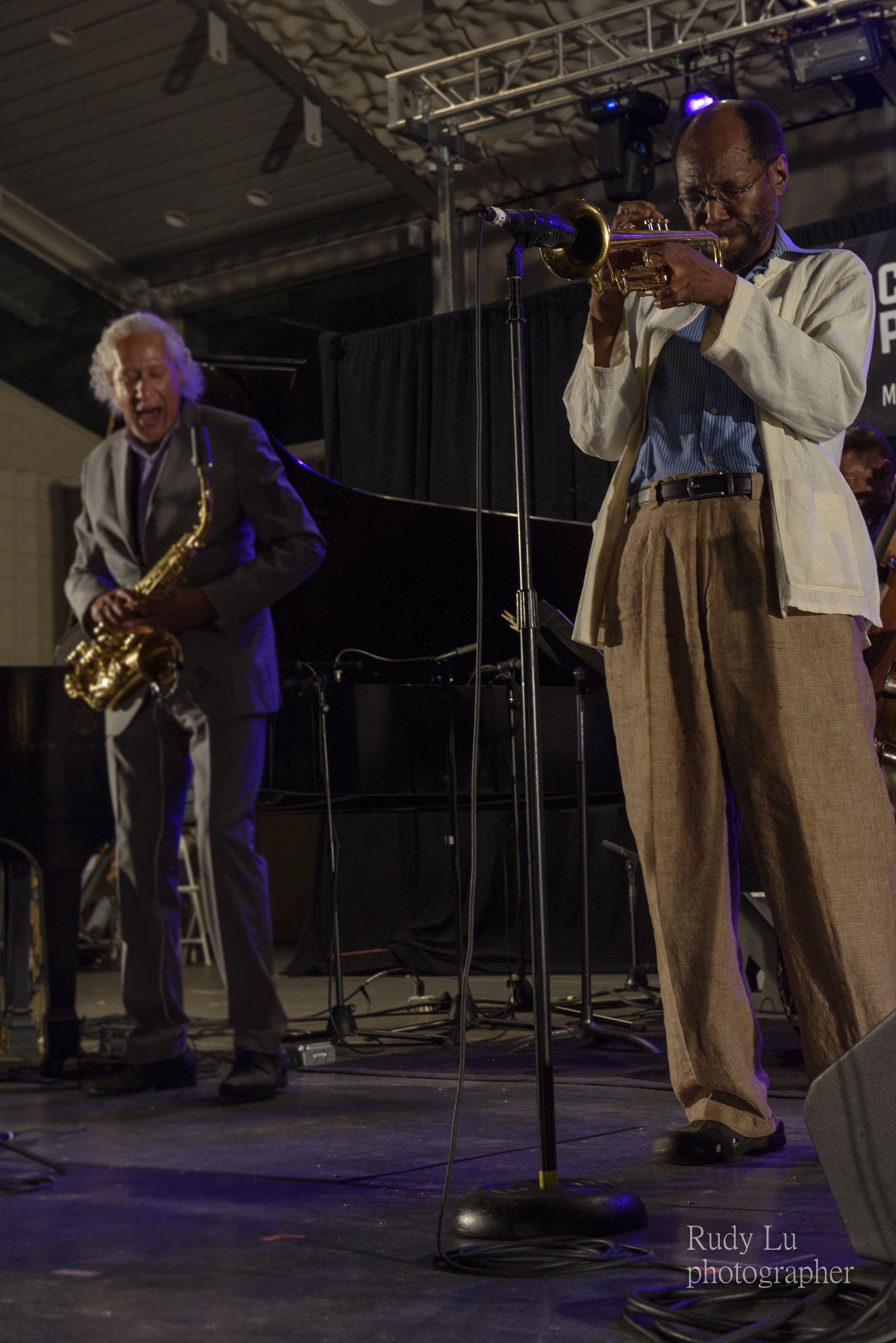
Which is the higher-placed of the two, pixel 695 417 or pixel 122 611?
pixel 695 417

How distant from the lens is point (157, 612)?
10.7ft

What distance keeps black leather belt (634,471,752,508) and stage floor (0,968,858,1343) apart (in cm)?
98

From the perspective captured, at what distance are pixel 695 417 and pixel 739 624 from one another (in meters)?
0.33

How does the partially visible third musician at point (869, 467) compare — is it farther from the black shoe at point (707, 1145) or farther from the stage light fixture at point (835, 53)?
the stage light fixture at point (835, 53)

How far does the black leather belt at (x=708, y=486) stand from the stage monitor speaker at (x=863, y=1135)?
104cm

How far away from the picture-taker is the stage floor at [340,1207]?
1.50 metres

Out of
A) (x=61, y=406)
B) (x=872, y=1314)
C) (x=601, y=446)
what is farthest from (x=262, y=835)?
(x=872, y=1314)

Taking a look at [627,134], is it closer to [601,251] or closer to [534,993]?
[601,251]

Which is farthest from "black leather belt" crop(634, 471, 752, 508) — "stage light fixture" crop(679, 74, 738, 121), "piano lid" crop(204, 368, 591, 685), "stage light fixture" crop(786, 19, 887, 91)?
"stage light fixture" crop(786, 19, 887, 91)

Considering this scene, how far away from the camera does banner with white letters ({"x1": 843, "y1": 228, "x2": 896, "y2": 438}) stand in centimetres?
642

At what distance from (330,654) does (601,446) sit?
7.91 feet

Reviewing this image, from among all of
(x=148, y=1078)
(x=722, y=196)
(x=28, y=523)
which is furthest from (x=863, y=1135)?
(x=28, y=523)

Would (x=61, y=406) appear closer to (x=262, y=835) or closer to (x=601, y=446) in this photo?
(x=262, y=835)

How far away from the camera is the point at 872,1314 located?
1247 millimetres
